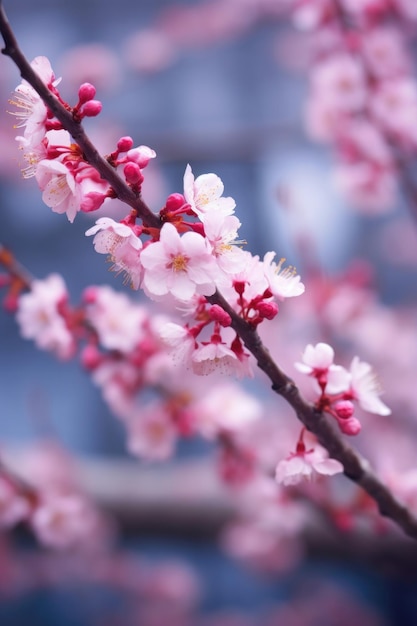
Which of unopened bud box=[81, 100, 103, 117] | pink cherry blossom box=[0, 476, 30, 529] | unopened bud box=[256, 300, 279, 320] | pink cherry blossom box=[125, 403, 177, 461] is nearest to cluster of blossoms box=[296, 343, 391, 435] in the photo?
Answer: unopened bud box=[256, 300, 279, 320]

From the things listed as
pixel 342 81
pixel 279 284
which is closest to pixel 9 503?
pixel 279 284

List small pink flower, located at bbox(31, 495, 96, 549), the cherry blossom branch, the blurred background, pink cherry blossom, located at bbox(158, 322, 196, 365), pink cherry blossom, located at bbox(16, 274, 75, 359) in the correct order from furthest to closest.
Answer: the blurred background < small pink flower, located at bbox(31, 495, 96, 549) < pink cherry blossom, located at bbox(16, 274, 75, 359) < pink cherry blossom, located at bbox(158, 322, 196, 365) < the cherry blossom branch

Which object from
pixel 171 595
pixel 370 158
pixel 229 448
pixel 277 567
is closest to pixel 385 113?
pixel 370 158

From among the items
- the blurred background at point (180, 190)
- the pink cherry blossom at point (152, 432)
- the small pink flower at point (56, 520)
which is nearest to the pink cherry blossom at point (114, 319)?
the pink cherry blossom at point (152, 432)

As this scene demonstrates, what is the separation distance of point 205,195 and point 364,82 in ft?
2.78

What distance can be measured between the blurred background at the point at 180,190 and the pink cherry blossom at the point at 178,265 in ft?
5.89

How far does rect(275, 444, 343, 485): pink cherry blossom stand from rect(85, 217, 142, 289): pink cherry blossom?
28 centimetres

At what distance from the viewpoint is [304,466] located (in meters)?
0.73

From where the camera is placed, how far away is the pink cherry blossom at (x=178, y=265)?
0.60 metres

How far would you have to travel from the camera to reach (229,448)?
1181mm

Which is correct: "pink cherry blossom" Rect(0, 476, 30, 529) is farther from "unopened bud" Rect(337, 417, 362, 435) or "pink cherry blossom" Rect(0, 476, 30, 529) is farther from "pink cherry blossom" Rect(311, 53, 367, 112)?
"pink cherry blossom" Rect(311, 53, 367, 112)

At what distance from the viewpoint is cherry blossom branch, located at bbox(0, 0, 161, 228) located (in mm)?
581

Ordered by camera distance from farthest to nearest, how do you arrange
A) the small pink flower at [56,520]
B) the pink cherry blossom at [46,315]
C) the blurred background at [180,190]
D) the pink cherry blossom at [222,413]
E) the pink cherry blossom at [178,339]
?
the blurred background at [180,190]
the small pink flower at [56,520]
the pink cherry blossom at [222,413]
the pink cherry blossom at [46,315]
the pink cherry blossom at [178,339]

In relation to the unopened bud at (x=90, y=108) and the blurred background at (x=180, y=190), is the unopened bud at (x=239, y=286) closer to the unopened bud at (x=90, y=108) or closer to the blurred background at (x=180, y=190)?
the unopened bud at (x=90, y=108)
